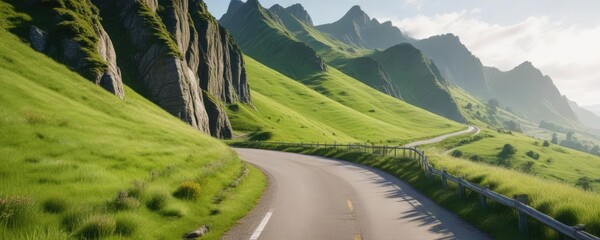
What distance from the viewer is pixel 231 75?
4277 inches

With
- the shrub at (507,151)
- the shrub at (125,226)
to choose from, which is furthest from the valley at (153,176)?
the shrub at (507,151)

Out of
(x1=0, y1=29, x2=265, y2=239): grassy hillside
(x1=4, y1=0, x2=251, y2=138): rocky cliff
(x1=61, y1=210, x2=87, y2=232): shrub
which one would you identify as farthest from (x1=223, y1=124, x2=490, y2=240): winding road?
(x1=4, y1=0, x2=251, y2=138): rocky cliff

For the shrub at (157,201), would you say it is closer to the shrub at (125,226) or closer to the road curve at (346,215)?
the shrub at (125,226)

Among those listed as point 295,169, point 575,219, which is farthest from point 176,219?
point 295,169

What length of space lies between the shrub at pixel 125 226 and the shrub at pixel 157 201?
227 cm

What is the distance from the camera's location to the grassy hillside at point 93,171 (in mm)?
10578

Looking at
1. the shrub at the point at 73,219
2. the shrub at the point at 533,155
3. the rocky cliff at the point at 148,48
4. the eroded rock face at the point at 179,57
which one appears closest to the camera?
the shrub at the point at 73,219

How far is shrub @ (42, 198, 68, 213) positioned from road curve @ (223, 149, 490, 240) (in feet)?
15.2

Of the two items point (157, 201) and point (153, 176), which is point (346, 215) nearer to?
point (157, 201)

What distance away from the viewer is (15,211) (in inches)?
386

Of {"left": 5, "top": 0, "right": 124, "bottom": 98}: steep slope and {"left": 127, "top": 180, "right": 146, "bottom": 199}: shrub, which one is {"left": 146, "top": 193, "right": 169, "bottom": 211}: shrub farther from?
{"left": 5, "top": 0, "right": 124, "bottom": 98}: steep slope

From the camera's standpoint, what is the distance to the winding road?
11852 millimetres

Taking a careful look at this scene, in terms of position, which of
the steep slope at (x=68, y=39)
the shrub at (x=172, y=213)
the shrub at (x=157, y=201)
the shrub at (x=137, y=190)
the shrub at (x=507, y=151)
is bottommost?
the shrub at (x=172, y=213)

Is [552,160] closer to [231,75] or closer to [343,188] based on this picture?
[231,75]
